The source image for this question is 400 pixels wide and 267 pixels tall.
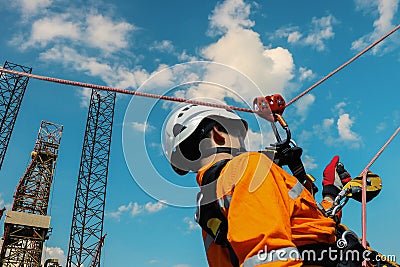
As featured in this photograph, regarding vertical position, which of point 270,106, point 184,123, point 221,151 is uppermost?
point 270,106

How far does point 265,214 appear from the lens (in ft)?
6.54

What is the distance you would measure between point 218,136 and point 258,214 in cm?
91

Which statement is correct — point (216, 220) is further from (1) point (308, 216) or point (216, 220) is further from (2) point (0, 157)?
(2) point (0, 157)

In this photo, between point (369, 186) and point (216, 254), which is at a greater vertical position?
point (369, 186)

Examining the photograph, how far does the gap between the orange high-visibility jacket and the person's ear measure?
339mm

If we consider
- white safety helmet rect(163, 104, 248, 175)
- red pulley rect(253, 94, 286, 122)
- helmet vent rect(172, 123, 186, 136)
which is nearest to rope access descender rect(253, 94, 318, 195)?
red pulley rect(253, 94, 286, 122)

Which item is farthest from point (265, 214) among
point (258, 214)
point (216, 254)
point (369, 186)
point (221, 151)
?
point (369, 186)

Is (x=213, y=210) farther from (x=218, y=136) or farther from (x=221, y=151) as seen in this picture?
(x=218, y=136)

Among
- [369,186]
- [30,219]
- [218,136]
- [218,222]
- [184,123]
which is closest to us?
[218,222]

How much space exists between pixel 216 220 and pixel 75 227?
49.3m

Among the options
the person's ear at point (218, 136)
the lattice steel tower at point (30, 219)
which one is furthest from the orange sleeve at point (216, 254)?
the lattice steel tower at point (30, 219)

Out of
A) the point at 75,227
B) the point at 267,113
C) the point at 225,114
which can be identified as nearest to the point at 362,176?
the point at 267,113

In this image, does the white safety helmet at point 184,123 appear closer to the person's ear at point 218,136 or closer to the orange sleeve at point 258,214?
the person's ear at point 218,136

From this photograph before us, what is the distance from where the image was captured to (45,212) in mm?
47969
